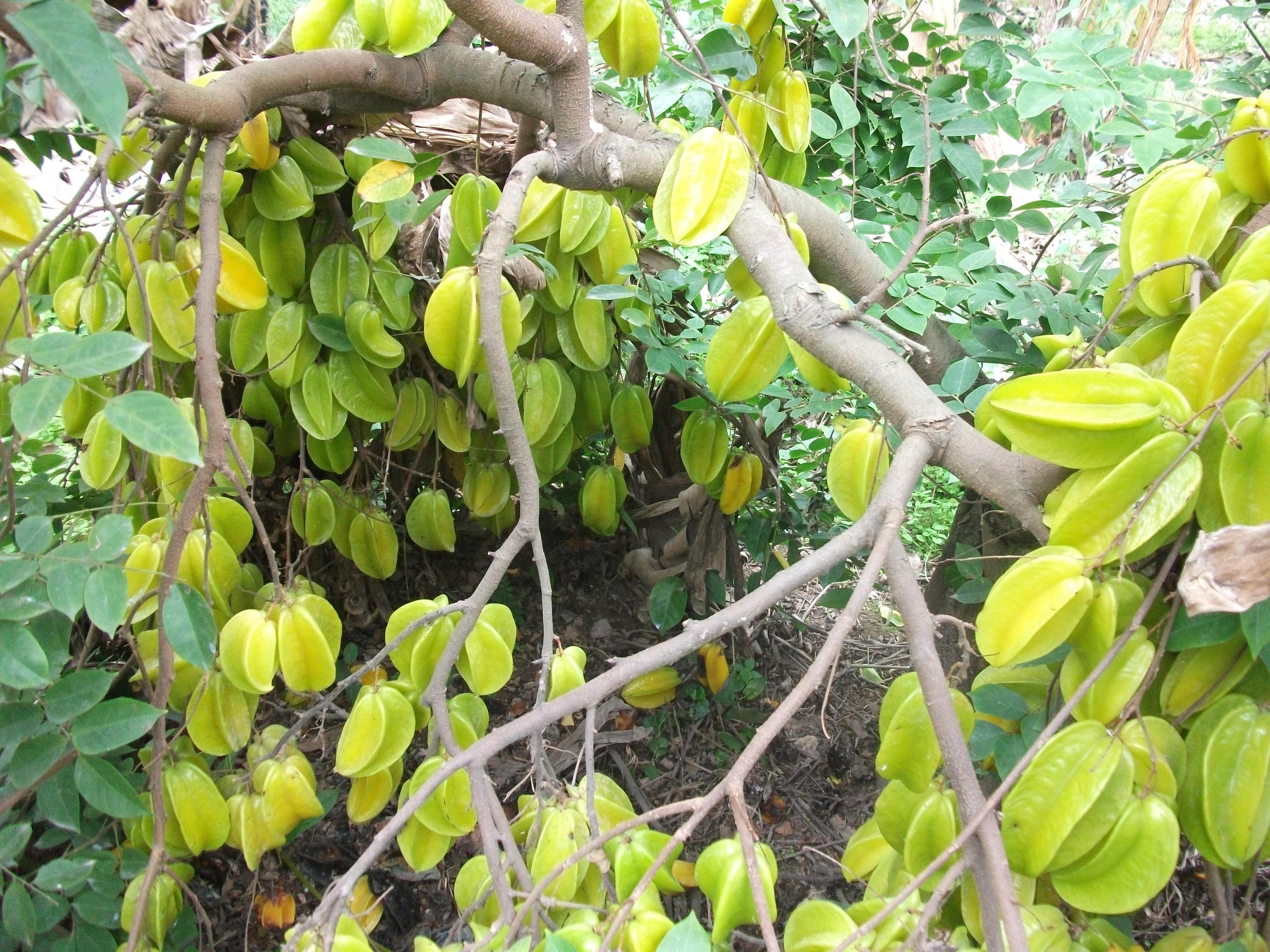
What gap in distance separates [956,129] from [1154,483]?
113 centimetres

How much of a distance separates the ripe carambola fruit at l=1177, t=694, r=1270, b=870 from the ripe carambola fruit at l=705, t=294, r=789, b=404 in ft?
1.99

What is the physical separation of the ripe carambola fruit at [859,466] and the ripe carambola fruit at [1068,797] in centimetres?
32

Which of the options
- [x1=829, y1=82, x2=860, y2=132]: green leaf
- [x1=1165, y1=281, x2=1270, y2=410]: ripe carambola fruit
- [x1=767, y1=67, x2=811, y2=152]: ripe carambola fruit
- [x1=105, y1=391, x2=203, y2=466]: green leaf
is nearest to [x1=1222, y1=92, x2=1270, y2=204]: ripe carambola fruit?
[x1=1165, y1=281, x2=1270, y2=410]: ripe carambola fruit

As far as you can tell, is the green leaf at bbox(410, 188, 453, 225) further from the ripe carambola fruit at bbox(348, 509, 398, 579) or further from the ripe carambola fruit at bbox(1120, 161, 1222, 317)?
the ripe carambola fruit at bbox(1120, 161, 1222, 317)

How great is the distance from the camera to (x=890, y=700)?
85cm

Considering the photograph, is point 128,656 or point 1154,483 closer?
point 1154,483

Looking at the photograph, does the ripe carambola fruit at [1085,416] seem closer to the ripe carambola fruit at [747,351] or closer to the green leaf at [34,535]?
the ripe carambola fruit at [747,351]

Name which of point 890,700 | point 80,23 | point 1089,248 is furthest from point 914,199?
point 1089,248

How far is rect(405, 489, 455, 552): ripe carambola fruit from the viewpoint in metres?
1.72

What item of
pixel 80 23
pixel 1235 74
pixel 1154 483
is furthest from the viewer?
pixel 1235 74

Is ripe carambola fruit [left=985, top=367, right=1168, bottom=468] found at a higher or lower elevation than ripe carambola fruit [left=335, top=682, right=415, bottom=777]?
higher

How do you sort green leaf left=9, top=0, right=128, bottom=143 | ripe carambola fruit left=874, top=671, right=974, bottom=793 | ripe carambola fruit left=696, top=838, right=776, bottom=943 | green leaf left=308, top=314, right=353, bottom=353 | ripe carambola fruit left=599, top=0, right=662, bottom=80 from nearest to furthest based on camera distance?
green leaf left=9, top=0, right=128, bottom=143, ripe carambola fruit left=696, top=838, right=776, bottom=943, ripe carambola fruit left=874, top=671, right=974, bottom=793, ripe carambola fruit left=599, top=0, right=662, bottom=80, green leaf left=308, top=314, right=353, bottom=353

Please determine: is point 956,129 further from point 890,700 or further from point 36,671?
point 36,671

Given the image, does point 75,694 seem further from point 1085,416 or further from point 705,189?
point 1085,416
